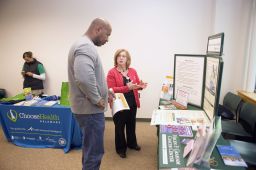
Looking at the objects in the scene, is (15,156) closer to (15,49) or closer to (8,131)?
(8,131)

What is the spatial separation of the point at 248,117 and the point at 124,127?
58.2 inches

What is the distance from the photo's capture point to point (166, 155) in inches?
44.9

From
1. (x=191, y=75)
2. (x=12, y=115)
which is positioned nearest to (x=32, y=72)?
(x=12, y=115)

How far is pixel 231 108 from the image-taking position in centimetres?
298

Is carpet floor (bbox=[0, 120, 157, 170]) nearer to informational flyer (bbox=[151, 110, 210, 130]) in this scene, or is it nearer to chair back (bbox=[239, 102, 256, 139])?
informational flyer (bbox=[151, 110, 210, 130])

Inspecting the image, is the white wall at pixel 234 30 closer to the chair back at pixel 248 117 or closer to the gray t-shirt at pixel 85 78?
the chair back at pixel 248 117

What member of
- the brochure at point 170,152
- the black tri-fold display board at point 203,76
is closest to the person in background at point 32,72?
the black tri-fold display board at point 203,76

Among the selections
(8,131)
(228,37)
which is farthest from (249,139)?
(8,131)

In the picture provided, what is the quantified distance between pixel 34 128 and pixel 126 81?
4.75 feet

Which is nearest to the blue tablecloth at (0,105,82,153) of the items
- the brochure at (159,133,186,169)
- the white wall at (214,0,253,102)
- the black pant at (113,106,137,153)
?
the black pant at (113,106,137,153)

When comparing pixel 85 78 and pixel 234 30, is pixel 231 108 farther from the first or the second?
pixel 85 78

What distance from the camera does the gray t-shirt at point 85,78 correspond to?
60.4 inches

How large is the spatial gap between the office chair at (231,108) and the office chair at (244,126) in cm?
13

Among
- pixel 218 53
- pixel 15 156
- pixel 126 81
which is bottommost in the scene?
pixel 15 156
